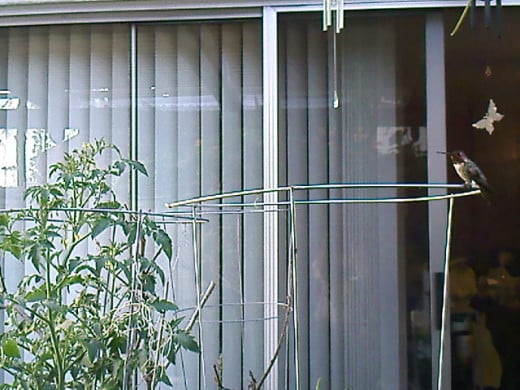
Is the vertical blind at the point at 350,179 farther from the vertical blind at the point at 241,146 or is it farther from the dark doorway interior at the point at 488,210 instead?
the dark doorway interior at the point at 488,210

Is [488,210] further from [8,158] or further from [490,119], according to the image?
[8,158]

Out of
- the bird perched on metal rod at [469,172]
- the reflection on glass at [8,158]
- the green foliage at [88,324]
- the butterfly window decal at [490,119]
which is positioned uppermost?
the butterfly window decal at [490,119]

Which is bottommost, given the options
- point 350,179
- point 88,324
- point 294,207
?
point 88,324

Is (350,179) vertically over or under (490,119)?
under

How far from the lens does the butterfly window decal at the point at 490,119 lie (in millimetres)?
2869

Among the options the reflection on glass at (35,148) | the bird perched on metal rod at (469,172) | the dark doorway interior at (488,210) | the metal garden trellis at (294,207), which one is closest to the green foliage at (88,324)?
the metal garden trellis at (294,207)

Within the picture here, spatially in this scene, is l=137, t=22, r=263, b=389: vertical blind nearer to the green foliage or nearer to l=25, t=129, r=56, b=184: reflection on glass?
l=25, t=129, r=56, b=184: reflection on glass

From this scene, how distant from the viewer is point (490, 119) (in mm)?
2879

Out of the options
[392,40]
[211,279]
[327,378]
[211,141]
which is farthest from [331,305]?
[392,40]

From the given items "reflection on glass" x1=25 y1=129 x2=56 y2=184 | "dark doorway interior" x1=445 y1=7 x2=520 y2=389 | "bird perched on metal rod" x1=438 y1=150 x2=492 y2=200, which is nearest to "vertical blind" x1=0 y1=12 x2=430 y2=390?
"reflection on glass" x1=25 y1=129 x2=56 y2=184

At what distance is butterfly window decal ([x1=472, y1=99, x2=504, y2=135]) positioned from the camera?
9.41 ft

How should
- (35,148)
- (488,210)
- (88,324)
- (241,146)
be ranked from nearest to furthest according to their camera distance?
1. (88,324)
2. (488,210)
3. (241,146)
4. (35,148)

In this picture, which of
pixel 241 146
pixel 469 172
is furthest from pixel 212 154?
pixel 469 172

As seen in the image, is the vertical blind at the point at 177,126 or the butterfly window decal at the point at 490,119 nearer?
the butterfly window decal at the point at 490,119
